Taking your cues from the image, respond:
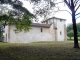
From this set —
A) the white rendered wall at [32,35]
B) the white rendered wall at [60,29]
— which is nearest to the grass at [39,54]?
the white rendered wall at [32,35]

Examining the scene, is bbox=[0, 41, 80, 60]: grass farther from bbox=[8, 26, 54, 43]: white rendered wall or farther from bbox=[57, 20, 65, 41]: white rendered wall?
→ bbox=[57, 20, 65, 41]: white rendered wall

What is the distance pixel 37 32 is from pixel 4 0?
24749 millimetres

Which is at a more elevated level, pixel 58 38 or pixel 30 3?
pixel 30 3

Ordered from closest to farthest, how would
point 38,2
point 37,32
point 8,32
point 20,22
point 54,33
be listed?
point 38,2, point 20,22, point 8,32, point 37,32, point 54,33

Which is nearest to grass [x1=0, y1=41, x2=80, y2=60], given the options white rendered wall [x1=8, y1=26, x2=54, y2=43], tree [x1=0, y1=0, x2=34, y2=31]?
tree [x1=0, y1=0, x2=34, y2=31]

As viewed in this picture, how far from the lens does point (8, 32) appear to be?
3503 cm

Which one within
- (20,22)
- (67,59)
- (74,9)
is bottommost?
(67,59)

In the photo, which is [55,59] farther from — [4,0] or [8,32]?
[8,32]

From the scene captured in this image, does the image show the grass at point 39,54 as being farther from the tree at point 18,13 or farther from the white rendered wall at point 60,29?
the white rendered wall at point 60,29

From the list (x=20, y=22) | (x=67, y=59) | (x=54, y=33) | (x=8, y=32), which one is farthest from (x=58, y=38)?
(x=67, y=59)

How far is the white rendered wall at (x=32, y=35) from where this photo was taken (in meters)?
35.7

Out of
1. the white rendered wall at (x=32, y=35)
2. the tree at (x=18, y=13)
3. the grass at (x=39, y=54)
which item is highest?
the tree at (x=18, y=13)

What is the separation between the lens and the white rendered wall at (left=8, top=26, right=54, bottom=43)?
3565cm

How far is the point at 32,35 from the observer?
3809 cm
